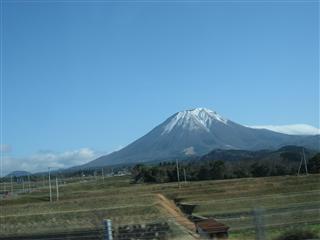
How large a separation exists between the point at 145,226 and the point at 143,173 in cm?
6480

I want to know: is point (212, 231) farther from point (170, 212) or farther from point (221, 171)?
point (221, 171)

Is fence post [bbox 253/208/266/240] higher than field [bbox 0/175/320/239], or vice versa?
fence post [bbox 253/208/266/240]

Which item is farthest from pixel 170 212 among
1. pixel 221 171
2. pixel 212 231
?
pixel 221 171

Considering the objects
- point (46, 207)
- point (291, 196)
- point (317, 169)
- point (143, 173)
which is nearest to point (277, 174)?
point (317, 169)

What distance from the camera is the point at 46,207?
148 feet

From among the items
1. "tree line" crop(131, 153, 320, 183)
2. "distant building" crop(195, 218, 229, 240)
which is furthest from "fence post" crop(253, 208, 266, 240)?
"tree line" crop(131, 153, 320, 183)

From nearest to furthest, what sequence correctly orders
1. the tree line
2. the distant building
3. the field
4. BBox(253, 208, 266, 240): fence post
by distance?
1. BBox(253, 208, 266, 240): fence post
2. the distant building
3. the field
4. the tree line

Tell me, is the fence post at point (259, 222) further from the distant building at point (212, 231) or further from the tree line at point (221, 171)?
the tree line at point (221, 171)

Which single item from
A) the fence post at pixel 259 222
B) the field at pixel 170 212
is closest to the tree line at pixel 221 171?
the field at pixel 170 212

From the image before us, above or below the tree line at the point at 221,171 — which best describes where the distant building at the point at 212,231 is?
below

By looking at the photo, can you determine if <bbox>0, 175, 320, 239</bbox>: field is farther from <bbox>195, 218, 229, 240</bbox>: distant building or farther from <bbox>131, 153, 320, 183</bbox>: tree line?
<bbox>131, 153, 320, 183</bbox>: tree line

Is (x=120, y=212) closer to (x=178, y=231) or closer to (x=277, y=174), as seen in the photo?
(x=178, y=231)

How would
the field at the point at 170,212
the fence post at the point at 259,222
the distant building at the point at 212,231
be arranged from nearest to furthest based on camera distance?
the fence post at the point at 259,222
the distant building at the point at 212,231
the field at the point at 170,212

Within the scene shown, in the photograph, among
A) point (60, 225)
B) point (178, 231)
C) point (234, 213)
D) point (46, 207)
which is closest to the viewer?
point (178, 231)
